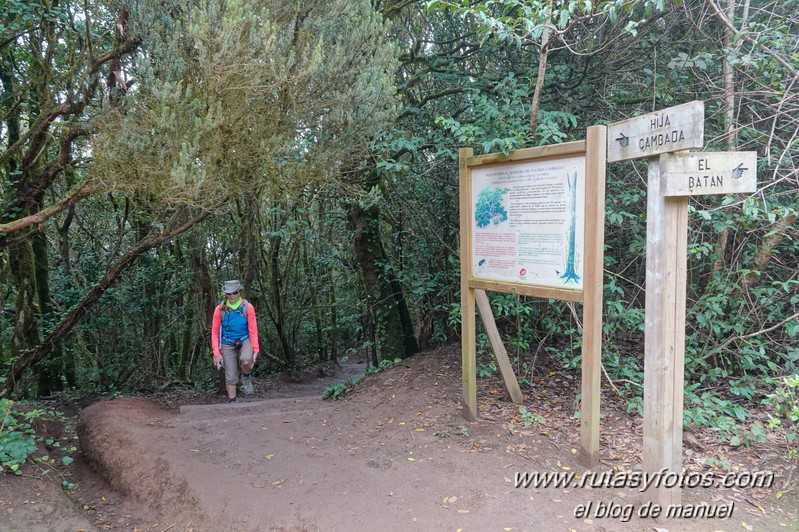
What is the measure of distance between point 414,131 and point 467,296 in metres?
3.21

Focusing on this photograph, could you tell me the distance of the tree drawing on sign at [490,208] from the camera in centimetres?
434

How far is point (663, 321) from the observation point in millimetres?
3094

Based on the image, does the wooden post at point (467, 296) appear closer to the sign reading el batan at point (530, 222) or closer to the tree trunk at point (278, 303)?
the sign reading el batan at point (530, 222)

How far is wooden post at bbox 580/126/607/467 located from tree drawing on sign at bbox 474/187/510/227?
85 centimetres

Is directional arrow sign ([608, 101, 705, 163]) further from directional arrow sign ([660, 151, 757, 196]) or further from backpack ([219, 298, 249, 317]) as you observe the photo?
backpack ([219, 298, 249, 317])

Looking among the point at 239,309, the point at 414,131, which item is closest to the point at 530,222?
the point at 414,131

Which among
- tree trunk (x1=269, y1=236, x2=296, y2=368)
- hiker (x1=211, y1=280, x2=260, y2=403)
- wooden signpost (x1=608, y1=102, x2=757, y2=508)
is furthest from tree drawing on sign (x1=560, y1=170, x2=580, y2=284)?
tree trunk (x1=269, y1=236, x2=296, y2=368)

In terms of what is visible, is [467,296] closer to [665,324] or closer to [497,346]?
[497,346]

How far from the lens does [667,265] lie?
10.1 feet

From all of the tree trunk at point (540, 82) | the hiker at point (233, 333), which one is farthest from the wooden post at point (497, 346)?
the hiker at point (233, 333)

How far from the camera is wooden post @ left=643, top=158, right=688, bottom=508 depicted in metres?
3.07

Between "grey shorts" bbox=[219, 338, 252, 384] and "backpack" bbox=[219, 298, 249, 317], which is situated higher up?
"backpack" bbox=[219, 298, 249, 317]

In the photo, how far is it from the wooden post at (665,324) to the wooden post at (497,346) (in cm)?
178

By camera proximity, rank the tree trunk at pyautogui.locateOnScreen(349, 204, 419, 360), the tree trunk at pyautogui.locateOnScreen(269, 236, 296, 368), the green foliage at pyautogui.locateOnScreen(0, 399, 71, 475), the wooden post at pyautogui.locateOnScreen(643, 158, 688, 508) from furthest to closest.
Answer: the tree trunk at pyautogui.locateOnScreen(269, 236, 296, 368) < the tree trunk at pyautogui.locateOnScreen(349, 204, 419, 360) < the green foliage at pyautogui.locateOnScreen(0, 399, 71, 475) < the wooden post at pyautogui.locateOnScreen(643, 158, 688, 508)
